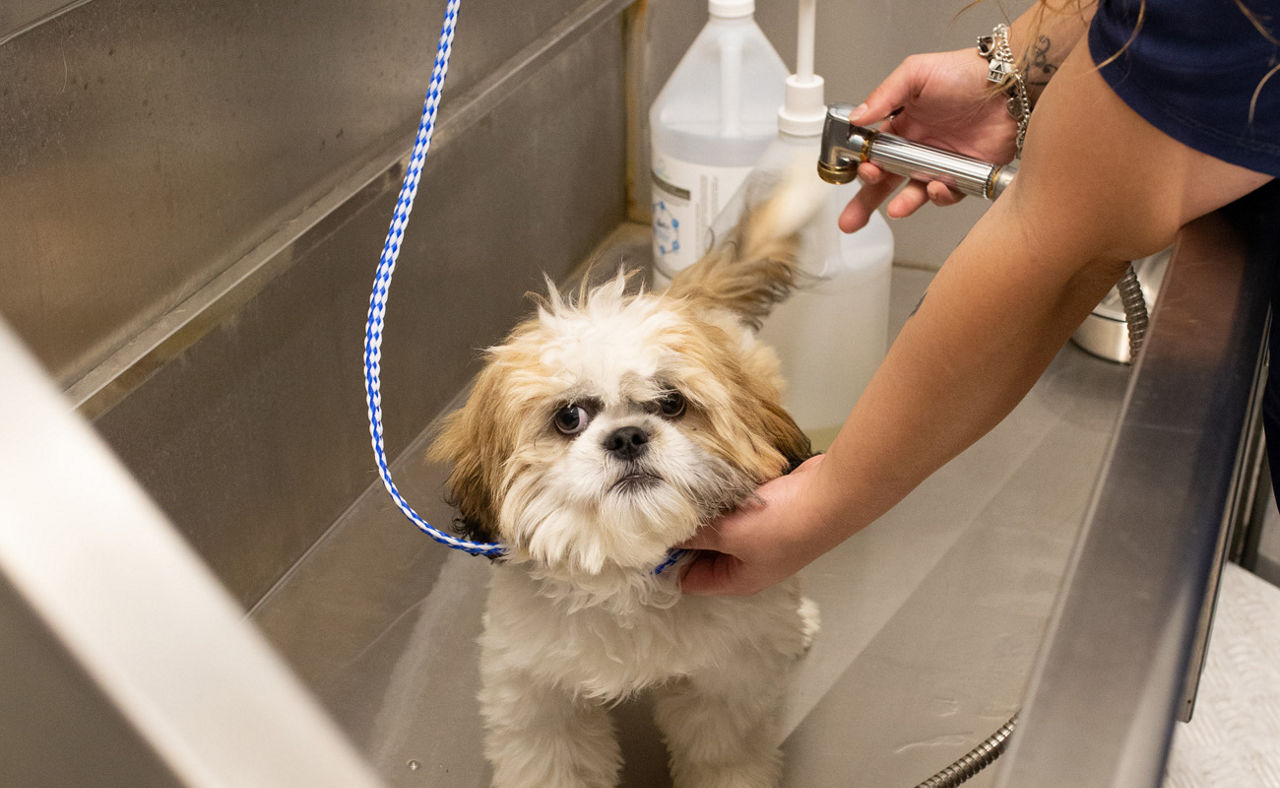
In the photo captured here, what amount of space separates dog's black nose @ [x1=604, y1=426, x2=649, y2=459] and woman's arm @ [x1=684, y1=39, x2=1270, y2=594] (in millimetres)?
89

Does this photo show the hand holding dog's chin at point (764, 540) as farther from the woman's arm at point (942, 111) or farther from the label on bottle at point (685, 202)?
the label on bottle at point (685, 202)

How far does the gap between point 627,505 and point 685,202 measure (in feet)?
2.60

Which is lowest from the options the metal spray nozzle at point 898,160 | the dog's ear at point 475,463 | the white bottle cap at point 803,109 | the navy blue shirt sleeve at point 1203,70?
the dog's ear at point 475,463

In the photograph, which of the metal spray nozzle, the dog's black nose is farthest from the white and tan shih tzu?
the metal spray nozzle

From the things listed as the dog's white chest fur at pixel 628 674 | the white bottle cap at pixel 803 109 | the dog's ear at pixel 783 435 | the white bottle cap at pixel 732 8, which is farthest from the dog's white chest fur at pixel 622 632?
the white bottle cap at pixel 732 8

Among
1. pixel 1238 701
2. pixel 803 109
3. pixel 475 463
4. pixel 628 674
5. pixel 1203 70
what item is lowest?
pixel 1238 701

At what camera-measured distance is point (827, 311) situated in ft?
4.62

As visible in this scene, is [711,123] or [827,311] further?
[711,123]

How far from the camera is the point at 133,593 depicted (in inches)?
12.1

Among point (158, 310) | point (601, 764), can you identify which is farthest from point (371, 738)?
point (158, 310)

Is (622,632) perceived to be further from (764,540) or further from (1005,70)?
(1005,70)

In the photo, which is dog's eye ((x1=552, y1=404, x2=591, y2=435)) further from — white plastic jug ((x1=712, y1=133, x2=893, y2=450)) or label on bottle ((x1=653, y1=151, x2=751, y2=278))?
label on bottle ((x1=653, y1=151, x2=751, y2=278))

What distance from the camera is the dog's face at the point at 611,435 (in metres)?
0.85

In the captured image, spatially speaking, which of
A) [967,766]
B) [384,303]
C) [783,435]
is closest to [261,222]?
[384,303]
